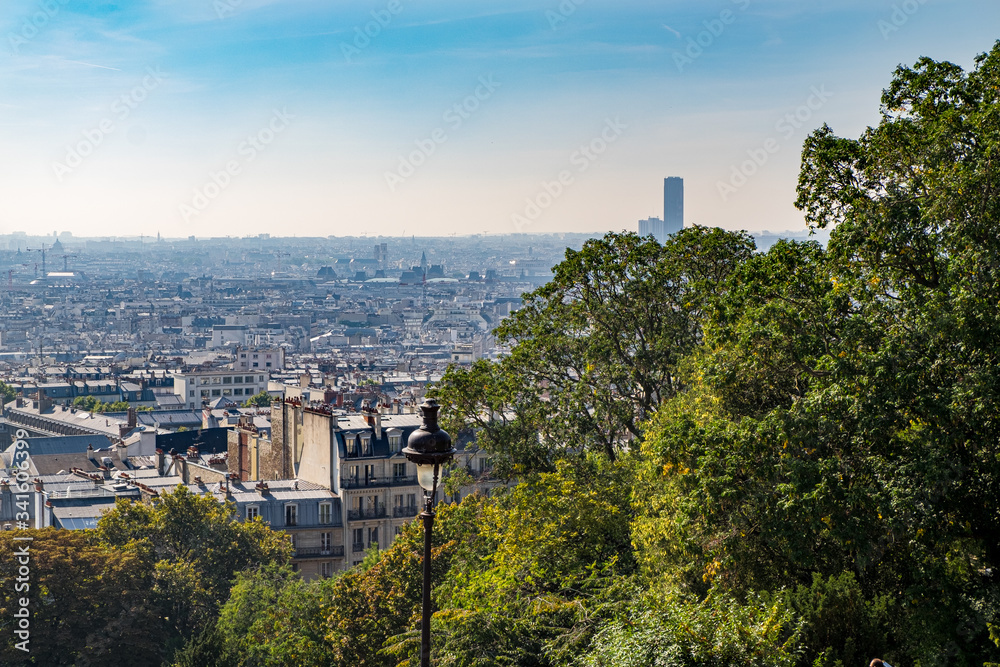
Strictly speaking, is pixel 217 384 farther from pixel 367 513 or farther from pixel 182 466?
pixel 367 513

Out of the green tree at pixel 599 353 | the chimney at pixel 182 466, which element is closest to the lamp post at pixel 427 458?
the green tree at pixel 599 353

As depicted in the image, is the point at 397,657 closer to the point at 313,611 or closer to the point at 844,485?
Result: the point at 313,611

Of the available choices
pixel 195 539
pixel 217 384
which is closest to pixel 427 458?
pixel 195 539

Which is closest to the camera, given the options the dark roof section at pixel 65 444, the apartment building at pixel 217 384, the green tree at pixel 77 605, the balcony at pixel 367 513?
the green tree at pixel 77 605

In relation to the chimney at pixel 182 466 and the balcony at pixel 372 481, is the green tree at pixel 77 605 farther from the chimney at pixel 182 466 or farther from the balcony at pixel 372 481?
the chimney at pixel 182 466

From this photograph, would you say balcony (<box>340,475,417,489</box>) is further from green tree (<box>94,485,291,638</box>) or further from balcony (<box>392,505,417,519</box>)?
green tree (<box>94,485,291,638</box>)

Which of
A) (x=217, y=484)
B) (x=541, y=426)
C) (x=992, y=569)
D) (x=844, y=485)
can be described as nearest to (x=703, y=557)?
(x=844, y=485)
